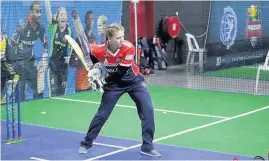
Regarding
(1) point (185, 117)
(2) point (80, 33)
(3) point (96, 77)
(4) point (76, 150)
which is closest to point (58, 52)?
(2) point (80, 33)

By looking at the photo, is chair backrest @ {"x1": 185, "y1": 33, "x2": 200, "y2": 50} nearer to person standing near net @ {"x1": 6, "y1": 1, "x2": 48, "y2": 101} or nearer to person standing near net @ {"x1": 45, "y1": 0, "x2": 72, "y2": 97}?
person standing near net @ {"x1": 45, "y1": 0, "x2": 72, "y2": 97}

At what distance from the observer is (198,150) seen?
6.35 meters

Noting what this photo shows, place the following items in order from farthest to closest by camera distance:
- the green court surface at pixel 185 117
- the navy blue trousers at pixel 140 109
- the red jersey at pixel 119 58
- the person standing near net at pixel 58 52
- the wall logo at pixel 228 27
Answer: the wall logo at pixel 228 27 → the person standing near net at pixel 58 52 → the green court surface at pixel 185 117 → the navy blue trousers at pixel 140 109 → the red jersey at pixel 119 58

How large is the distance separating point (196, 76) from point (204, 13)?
2.61 m

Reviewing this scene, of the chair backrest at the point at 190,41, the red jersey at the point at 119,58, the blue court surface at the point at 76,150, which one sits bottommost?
the blue court surface at the point at 76,150

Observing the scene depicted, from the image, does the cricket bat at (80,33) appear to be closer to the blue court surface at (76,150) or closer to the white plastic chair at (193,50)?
the blue court surface at (76,150)

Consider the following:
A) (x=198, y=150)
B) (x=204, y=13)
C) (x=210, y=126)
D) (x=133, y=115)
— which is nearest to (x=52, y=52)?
(x=133, y=115)

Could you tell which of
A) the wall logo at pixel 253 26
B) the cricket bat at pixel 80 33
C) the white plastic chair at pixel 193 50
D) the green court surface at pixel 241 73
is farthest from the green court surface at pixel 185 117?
the wall logo at pixel 253 26

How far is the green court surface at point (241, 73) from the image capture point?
13120 mm

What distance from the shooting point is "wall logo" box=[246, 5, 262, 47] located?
1492cm

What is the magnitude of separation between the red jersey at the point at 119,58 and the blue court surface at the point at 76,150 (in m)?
0.89

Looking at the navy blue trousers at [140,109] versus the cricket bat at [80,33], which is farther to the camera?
the cricket bat at [80,33]

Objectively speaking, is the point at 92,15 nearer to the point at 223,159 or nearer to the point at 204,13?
the point at 204,13

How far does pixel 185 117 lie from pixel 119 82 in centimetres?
257
